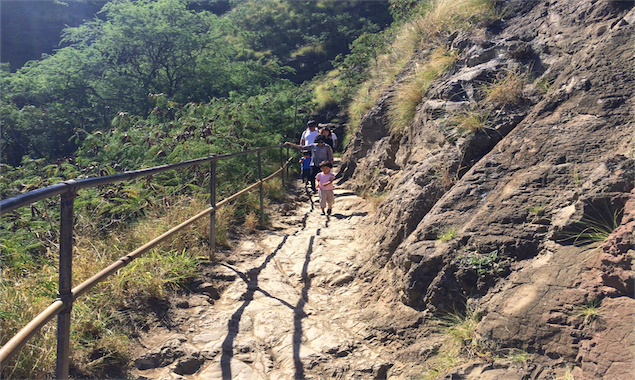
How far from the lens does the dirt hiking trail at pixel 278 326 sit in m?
2.92

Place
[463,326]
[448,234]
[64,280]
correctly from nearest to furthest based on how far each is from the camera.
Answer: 1. [64,280]
2. [463,326]
3. [448,234]

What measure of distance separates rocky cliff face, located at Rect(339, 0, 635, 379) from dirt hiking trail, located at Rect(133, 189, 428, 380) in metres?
0.47

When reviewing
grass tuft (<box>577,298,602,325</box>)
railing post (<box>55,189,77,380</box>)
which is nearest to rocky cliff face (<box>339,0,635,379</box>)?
grass tuft (<box>577,298,602,325</box>)

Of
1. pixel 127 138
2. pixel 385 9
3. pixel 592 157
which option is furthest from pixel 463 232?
pixel 385 9

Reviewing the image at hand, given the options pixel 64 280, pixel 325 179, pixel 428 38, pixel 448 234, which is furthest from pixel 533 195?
pixel 428 38

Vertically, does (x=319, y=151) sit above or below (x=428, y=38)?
below

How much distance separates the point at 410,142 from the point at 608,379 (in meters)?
4.87

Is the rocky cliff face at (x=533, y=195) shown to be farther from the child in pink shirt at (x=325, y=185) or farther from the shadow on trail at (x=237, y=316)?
the child in pink shirt at (x=325, y=185)

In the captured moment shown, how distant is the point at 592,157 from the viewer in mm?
3086

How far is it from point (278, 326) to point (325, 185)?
3898 millimetres

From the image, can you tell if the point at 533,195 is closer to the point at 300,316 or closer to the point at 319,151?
the point at 300,316

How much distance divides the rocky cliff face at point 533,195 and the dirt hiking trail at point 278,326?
0.47m

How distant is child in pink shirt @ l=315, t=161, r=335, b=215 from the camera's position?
7.11 m

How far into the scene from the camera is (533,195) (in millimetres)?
3174
